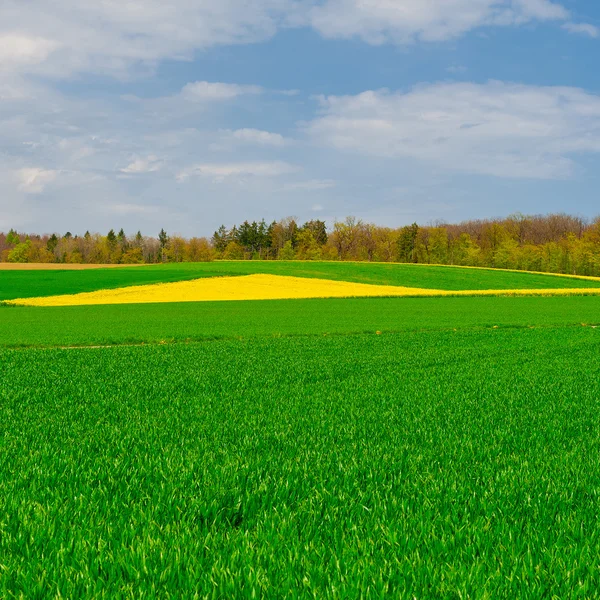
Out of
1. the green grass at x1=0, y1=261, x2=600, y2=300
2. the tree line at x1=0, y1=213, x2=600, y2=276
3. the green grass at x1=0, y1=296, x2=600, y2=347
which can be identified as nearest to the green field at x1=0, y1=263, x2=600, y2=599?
the green grass at x1=0, y1=296, x2=600, y2=347

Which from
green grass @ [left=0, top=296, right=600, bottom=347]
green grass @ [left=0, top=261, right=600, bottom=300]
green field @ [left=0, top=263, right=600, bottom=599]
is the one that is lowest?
green grass @ [left=0, top=296, right=600, bottom=347]

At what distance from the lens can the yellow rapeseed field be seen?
59531 mm

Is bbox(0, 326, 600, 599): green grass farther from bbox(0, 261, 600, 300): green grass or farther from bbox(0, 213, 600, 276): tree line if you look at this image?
bbox(0, 213, 600, 276): tree line

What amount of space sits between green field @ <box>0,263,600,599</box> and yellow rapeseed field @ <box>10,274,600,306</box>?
152 feet

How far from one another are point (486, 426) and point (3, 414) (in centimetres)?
732

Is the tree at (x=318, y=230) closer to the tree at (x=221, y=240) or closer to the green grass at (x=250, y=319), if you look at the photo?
the tree at (x=221, y=240)

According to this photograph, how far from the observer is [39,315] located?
Answer: 132ft

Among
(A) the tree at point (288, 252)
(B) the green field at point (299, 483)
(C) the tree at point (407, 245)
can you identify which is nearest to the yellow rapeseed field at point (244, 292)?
(B) the green field at point (299, 483)

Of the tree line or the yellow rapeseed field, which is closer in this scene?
the yellow rapeseed field

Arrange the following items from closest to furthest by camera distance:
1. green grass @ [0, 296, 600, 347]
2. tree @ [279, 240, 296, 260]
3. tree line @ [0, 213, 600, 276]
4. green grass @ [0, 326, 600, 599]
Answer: green grass @ [0, 326, 600, 599], green grass @ [0, 296, 600, 347], tree line @ [0, 213, 600, 276], tree @ [279, 240, 296, 260]

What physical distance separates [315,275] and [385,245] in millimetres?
72042

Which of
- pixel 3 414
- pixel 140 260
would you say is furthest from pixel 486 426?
pixel 140 260

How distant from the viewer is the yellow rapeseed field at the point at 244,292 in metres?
59.5

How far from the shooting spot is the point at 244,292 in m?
65.8
